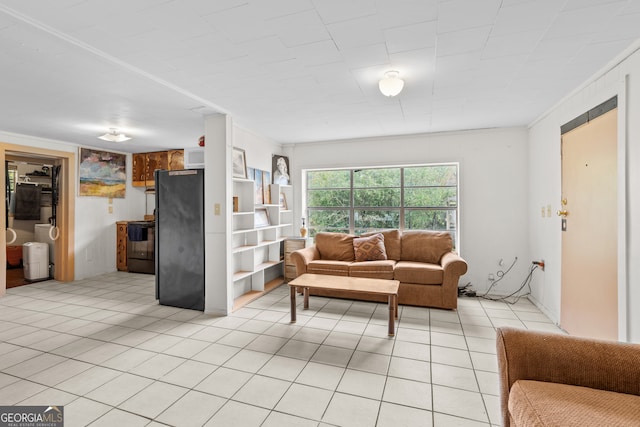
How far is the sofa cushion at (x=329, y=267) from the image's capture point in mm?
4234

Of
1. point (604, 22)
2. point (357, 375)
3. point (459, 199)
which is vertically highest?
point (604, 22)

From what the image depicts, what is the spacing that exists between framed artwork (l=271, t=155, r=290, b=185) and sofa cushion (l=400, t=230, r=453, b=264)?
7.65ft

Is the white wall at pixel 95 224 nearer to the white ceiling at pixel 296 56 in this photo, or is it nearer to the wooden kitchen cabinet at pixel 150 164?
the wooden kitchen cabinet at pixel 150 164

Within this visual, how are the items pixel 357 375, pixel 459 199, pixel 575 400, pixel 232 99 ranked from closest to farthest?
pixel 575 400
pixel 357 375
pixel 232 99
pixel 459 199

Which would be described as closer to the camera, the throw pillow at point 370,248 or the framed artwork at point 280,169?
the throw pillow at point 370,248

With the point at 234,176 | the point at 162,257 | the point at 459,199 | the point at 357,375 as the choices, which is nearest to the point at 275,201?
the point at 234,176

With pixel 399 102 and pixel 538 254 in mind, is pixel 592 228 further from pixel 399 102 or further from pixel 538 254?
pixel 399 102

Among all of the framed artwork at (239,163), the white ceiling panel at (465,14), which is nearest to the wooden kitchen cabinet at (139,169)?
the framed artwork at (239,163)

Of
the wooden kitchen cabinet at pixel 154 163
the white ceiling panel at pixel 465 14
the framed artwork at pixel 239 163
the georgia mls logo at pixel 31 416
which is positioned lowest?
the georgia mls logo at pixel 31 416

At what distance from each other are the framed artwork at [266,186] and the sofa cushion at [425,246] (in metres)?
2.32

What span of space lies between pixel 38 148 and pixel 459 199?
6.85m

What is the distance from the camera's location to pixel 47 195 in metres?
6.68

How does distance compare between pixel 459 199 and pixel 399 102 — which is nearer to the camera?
pixel 399 102

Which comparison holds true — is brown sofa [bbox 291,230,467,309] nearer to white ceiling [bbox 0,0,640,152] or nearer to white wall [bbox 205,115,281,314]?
white wall [bbox 205,115,281,314]
